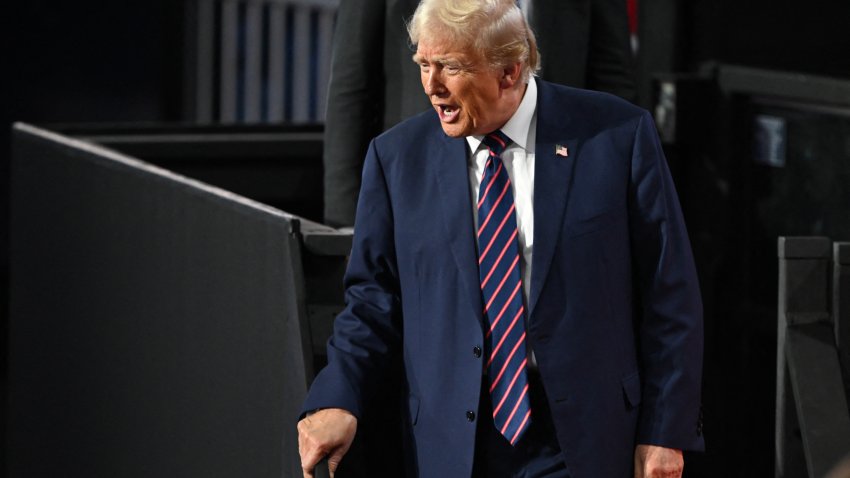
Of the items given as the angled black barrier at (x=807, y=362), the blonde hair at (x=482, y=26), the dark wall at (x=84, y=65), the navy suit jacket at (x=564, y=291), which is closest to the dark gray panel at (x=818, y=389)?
the angled black barrier at (x=807, y=362)

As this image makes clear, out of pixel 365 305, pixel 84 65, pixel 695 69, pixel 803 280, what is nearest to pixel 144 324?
pixel 365 305

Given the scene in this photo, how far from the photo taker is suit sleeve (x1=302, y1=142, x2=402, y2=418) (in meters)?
2.51

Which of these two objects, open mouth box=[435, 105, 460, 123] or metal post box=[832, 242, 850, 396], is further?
metal post box=[832, 242, 850, 396]

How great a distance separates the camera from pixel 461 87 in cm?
236

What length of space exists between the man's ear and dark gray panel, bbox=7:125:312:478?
0.59 m

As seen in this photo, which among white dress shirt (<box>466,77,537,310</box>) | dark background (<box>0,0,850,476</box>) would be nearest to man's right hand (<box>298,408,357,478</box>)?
white dress shirt (<box>466,77,537,310</box>)

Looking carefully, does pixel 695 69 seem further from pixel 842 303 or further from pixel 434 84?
pixel 434 84

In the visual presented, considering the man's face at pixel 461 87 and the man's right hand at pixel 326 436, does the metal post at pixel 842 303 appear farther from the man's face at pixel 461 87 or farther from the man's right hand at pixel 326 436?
the man's right hand at pixel 326 436

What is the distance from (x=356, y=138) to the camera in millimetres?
3303

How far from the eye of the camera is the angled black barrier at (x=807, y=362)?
2.84 metres

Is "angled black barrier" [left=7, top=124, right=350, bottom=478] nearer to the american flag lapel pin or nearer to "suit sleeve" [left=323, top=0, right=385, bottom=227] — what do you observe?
"suit sleeve" [left=323, top=0, right=385, bottom=227]

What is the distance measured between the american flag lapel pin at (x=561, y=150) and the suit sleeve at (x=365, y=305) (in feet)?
0.95

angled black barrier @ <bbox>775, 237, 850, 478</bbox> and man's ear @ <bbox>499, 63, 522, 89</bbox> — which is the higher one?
man's ear @ <bbox>499, 63, 522, 89</bbox>

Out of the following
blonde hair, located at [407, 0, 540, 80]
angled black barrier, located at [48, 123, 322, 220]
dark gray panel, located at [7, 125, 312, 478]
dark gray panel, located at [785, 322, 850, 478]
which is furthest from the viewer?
angled black barrier, located at [48, 123, 322, 220]
